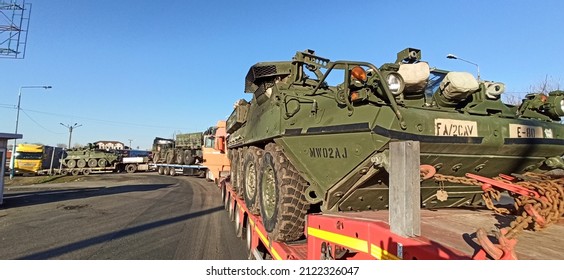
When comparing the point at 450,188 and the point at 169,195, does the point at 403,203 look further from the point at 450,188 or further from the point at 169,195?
the point at 169,195

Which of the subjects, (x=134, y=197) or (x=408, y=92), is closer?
(x=408, y=92)

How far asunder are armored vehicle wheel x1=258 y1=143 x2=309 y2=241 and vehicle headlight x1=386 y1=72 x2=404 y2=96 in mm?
1512

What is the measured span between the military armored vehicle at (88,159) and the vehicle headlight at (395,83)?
36.3 metres

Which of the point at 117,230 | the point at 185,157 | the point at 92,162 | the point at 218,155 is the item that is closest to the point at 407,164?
the point at 117,230

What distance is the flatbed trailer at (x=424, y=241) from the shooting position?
2029 mm

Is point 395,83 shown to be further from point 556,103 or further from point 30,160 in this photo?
point 30,160

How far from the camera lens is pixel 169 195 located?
15.9 metres

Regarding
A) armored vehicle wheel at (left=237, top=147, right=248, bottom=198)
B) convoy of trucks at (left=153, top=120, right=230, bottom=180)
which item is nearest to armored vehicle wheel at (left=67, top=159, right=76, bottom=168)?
convoy of trucks at (left=153, top=120, right=230, bottom=180)

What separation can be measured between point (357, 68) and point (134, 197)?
14.6 metres

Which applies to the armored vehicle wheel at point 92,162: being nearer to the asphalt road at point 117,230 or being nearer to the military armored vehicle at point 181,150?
the military armored vehicle at point 181,150

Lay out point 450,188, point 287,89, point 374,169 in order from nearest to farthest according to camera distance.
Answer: point 374,169
point 450,188
point 287,89

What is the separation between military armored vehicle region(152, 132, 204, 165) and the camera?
28.3 m

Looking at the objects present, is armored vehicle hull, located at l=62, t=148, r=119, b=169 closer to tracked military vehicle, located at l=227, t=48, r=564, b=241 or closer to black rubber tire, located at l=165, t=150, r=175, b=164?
black rubber tire, located at l=165, t=150, r=175, b=164
